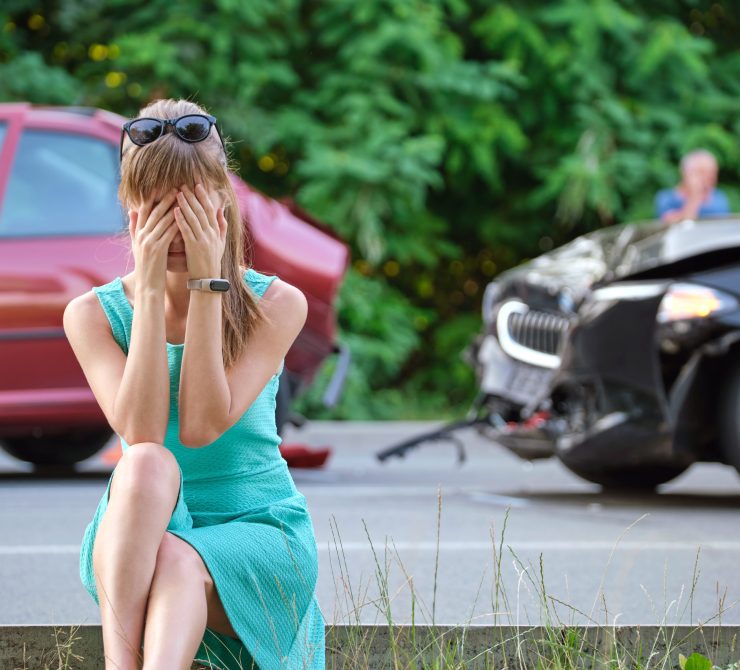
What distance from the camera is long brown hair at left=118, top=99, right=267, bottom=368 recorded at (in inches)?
130

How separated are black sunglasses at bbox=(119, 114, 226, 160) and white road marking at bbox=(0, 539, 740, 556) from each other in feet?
10.1

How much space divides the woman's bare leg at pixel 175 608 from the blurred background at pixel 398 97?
34.4 ft

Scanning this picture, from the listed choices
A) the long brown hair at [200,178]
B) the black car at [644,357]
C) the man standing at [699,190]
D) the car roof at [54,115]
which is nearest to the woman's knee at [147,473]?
the long brown hair at [200,178]

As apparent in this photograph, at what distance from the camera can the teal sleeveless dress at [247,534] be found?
10.1ft

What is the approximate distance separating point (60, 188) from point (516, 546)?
155 inches

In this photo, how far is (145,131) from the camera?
3336 mm

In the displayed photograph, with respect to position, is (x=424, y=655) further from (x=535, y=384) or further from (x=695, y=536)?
(x=535, y=384)

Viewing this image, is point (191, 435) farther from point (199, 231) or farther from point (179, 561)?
point (199, 231)

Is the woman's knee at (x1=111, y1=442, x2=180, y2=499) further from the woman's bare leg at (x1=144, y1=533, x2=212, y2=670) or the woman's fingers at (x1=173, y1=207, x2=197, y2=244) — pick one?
the woman's fingers at (x1=173, y1=207, x2=197, y2=244)

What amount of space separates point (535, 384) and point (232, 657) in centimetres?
484

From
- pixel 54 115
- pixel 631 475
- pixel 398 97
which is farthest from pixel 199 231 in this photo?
pixel 398 97

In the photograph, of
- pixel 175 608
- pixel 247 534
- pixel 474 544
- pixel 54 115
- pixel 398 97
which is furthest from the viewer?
pixel 398 97

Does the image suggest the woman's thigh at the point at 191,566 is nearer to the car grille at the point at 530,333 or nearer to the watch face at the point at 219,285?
the watch face at the point at 219,285

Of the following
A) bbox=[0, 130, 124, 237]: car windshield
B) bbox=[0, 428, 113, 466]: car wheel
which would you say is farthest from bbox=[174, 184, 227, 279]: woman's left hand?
bbox=[0, 428, 113, 466]: car wheel
